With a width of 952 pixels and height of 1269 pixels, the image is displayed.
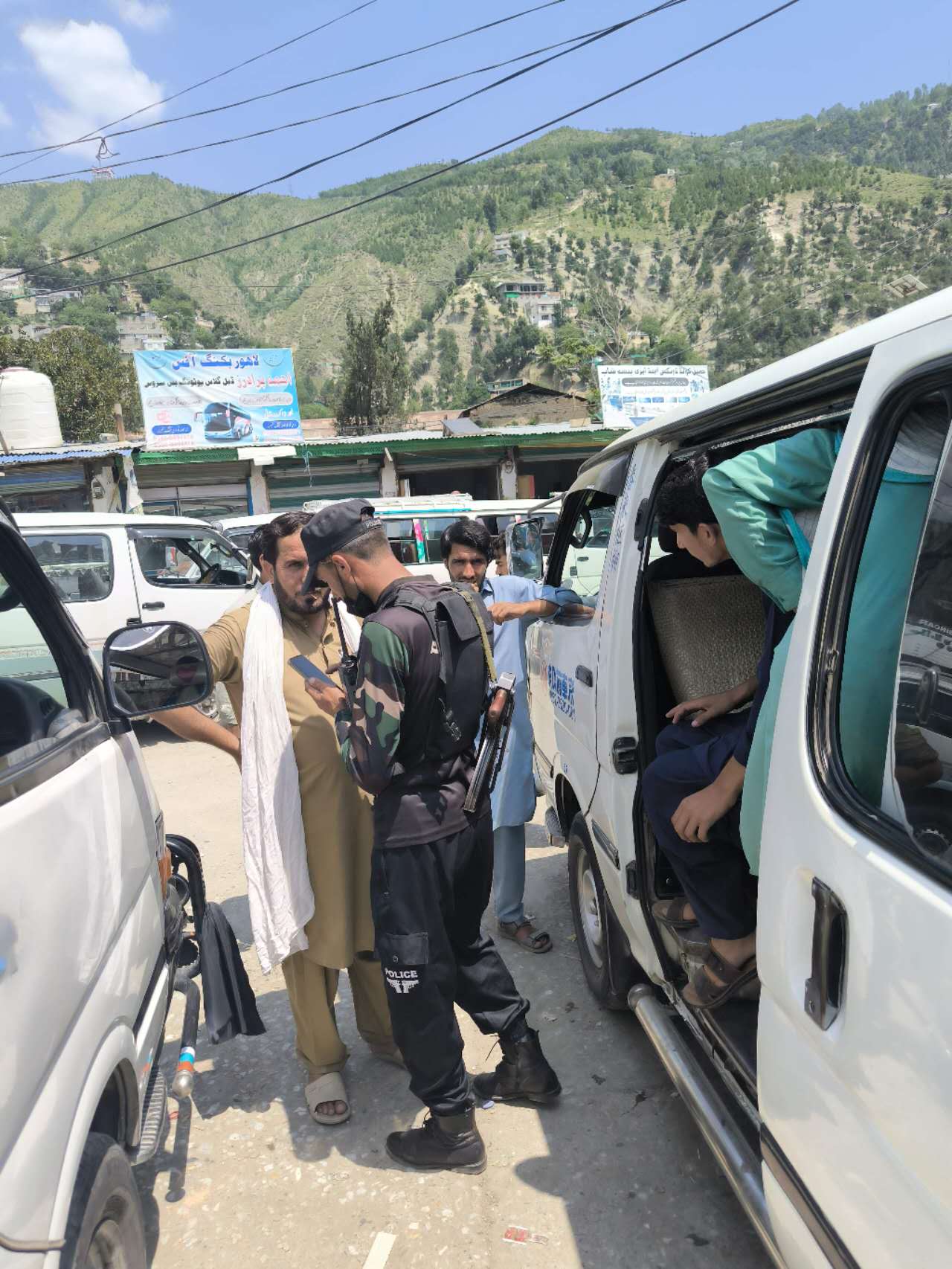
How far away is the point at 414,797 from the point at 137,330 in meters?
125

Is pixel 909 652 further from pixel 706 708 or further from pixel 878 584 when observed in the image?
pixel 706 708

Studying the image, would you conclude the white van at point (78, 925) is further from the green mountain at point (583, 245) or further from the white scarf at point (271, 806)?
the green mountain at point (583, 245)

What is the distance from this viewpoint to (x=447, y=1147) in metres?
2.46

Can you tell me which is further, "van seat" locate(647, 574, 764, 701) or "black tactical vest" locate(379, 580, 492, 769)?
"van seat" locate(647, 574, 764, 701)

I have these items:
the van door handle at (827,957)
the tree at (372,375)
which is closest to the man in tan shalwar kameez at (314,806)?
the van door handle at (827,957)

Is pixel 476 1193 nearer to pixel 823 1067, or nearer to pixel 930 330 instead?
pixel 823 1067

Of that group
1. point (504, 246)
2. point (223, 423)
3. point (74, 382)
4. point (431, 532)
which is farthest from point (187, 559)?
point (504, 246)

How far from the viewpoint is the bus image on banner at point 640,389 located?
73.5 feet

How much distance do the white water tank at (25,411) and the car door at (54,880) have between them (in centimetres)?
1991

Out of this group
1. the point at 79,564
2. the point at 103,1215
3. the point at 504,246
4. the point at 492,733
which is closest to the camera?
the point at 103,1215

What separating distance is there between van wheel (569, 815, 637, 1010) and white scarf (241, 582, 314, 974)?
1.03 metres

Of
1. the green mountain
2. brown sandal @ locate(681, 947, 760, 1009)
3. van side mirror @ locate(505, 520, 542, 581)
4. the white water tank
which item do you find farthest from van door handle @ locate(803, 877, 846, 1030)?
the green mountain

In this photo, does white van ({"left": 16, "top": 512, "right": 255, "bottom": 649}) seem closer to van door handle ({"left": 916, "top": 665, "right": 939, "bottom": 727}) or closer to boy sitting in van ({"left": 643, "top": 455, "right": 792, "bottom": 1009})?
boy sitting in van ({"left": 643, "top": 455, "right": 792, "bottom": 1009})

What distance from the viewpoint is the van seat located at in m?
2.65
